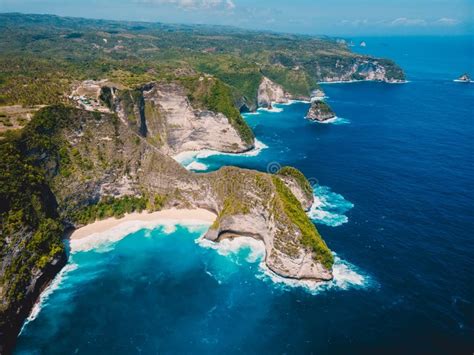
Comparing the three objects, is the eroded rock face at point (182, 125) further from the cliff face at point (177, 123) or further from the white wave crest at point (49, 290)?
the white wave crest at point (49, 290)

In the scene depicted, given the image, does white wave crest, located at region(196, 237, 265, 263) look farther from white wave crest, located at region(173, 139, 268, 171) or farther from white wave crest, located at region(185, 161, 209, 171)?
white wave crest, located at region(173, 139, 268, 171)

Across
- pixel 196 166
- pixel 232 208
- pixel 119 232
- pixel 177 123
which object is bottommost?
pixel 119 232

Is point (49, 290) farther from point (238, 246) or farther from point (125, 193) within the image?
point (238, 246)

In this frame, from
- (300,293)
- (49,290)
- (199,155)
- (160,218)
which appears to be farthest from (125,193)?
(300,293)

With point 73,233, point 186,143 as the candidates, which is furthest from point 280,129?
point 73,233

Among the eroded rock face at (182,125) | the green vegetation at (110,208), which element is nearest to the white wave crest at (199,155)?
the eroded rock face at (182,125)

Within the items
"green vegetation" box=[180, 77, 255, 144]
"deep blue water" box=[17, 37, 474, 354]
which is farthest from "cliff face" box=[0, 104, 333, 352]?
"green vegetation" box=[180, 77, 255, 144]

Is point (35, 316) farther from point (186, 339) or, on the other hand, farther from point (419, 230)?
point (419, 230)
